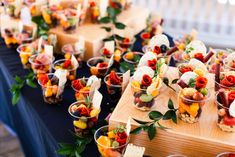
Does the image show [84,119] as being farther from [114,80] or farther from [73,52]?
[73,52]

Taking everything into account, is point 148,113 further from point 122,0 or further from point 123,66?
point 122,0

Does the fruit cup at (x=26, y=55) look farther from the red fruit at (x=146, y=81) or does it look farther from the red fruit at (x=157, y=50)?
the red fruit at (x=146, y=81)

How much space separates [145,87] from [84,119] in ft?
0.92

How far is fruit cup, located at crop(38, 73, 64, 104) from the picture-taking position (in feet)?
5.38

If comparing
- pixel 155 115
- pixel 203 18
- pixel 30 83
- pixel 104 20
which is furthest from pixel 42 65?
pixel 203 18

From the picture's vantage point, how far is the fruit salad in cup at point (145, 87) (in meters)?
1.35

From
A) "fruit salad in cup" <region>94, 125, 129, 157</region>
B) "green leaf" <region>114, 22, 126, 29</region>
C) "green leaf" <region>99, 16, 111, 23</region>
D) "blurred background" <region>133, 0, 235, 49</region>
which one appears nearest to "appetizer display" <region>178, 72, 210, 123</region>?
"fruit salad in cup" <region>94, 125, 129, 157</region>

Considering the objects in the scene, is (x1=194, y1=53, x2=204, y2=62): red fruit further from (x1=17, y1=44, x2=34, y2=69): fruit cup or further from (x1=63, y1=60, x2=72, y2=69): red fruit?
(x1=17, y1=44, x2=34, y2=69): fruit cup

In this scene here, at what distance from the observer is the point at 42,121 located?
1.58 meters

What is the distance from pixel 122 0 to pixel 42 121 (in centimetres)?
135

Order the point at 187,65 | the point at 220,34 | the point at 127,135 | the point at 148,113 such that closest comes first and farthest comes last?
the point at 127,135
the point at 148,113
the point at 187,65
the point at 220,34

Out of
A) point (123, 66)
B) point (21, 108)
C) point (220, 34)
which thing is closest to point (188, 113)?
point (123, 66)

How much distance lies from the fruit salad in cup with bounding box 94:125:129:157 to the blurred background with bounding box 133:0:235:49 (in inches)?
104

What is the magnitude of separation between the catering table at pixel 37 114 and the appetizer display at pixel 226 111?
19.5 inches
